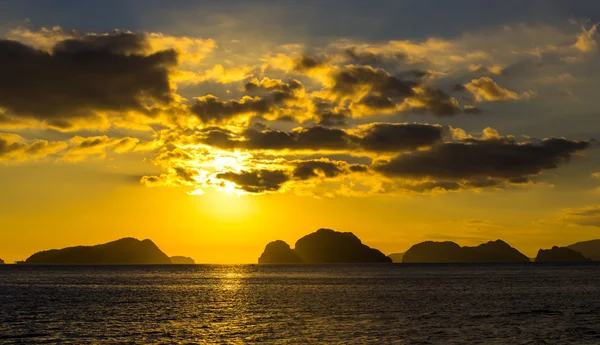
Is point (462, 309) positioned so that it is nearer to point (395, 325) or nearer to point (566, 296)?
point (395, 325)

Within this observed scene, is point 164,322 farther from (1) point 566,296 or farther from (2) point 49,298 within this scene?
(1) point 566,296

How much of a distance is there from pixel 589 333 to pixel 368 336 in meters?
23.7

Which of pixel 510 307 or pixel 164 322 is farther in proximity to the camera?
pixel 510 307

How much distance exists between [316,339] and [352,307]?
37463 mm

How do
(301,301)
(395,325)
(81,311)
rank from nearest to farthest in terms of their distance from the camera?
(395,325) → (81,311) → (301,301)

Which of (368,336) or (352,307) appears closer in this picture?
(368,336)

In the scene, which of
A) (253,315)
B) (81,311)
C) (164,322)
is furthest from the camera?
(81,311)

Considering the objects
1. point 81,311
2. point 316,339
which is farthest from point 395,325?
point 81,311

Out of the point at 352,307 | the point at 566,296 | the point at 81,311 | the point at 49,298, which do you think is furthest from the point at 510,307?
the point at 49,298

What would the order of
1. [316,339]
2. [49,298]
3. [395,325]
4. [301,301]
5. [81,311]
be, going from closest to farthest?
[316,339], [395,325], [81,311], [301,301], [49,298]

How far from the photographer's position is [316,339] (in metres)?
64.7

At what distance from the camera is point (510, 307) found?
334ft

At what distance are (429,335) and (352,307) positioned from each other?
34.4 meters

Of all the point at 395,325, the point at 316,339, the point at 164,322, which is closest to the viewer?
the point at 316,339
